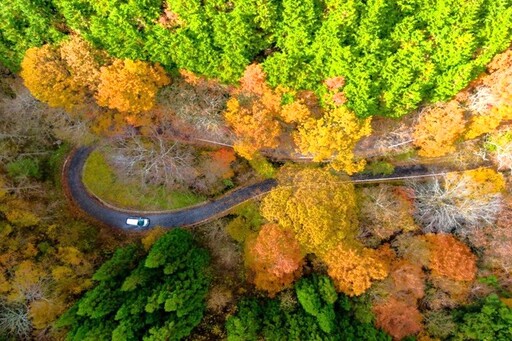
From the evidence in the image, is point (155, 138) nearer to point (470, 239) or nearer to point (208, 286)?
point (208, 286)

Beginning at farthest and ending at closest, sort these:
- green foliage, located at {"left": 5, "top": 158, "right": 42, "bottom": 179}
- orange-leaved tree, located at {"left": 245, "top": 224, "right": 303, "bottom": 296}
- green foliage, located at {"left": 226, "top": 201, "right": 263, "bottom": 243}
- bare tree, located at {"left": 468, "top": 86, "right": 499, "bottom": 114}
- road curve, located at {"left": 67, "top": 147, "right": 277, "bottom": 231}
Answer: road curve, located at {"left": 67, "top": 147, "right": 277, "bottom": 231}, green foliage, located at {"left": 226, "top": 201, "right": 263, "bottom": 243}, green foliage, located at {"left": 5, "top": 158, "right": 42, "bottom": 179}, bare tree, located at {"left": 468, "top": 86, "right": 499, "bottom": 114}, orange-leaved tree, located at {"left": 245, "top": 224, "right": 303, "bottom": 296}

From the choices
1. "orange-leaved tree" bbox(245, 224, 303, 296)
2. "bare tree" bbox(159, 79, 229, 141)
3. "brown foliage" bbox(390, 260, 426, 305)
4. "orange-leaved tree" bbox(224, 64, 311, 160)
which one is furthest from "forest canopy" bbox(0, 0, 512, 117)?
"brown foliage" bbox(390, 260, 426, 305)

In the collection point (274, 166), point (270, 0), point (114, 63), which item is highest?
point (270, 0)

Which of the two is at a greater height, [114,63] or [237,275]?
[114,63]

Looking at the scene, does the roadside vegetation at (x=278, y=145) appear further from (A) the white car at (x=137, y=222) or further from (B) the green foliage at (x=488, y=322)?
(A) the white car at (x=137, y=222)

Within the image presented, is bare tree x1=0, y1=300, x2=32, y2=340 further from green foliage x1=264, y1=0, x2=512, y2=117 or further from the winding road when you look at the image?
green foliage x1=264, y1=0, x2=512, y2=117

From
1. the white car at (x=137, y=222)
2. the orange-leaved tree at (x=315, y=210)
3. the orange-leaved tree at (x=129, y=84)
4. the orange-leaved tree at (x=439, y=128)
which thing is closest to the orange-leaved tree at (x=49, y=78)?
the orange-leaved tree at (x=129, y=84)

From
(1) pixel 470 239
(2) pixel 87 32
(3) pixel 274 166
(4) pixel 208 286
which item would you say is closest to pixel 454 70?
(1) pixel 470 239

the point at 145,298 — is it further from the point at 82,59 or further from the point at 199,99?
the point at 82,59

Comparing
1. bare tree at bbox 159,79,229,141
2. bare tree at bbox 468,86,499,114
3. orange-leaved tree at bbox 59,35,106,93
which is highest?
bare tree at bbox 468,86,499,114
